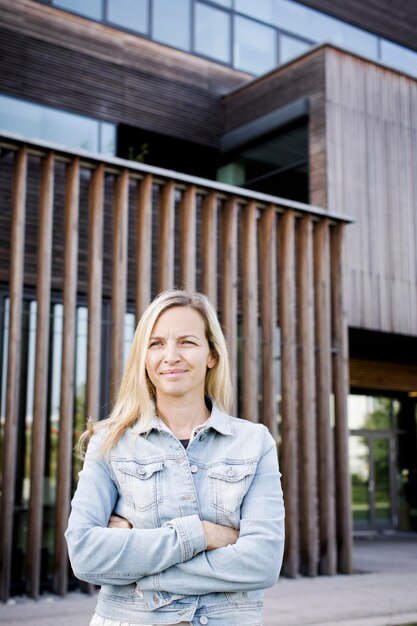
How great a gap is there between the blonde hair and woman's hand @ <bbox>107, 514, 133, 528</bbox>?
188 millimetres

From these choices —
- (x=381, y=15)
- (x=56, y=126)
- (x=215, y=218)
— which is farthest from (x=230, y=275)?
(x=381, y=15)

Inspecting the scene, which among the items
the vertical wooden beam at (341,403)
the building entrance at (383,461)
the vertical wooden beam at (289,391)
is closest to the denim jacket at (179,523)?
the vertical wooden beam at (289,391)

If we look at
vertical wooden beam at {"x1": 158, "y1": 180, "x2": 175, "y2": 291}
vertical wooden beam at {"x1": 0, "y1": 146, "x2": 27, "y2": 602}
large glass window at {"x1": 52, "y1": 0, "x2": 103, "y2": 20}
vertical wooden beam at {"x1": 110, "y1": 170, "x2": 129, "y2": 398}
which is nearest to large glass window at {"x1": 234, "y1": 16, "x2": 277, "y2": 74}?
large glass window at {"x1": 52, "y1": 0, "x2": 103, "y2": 20}

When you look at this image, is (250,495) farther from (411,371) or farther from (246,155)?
(411,371)

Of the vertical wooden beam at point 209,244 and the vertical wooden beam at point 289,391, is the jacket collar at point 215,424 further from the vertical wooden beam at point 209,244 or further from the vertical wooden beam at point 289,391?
the vertical wooden beam at point 289,391

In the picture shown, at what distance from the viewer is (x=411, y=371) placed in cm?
1731

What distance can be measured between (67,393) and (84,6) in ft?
22.9

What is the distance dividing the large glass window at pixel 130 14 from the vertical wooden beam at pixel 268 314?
183 inches

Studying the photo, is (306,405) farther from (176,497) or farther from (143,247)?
(176,497)

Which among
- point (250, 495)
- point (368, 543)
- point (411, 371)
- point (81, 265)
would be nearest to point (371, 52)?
point (411, 371)

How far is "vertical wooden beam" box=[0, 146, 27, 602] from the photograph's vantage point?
24.3 ft

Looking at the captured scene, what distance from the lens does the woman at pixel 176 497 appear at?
213 centimetres

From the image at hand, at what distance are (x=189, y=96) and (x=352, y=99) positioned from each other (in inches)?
108

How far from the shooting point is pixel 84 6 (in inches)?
482
